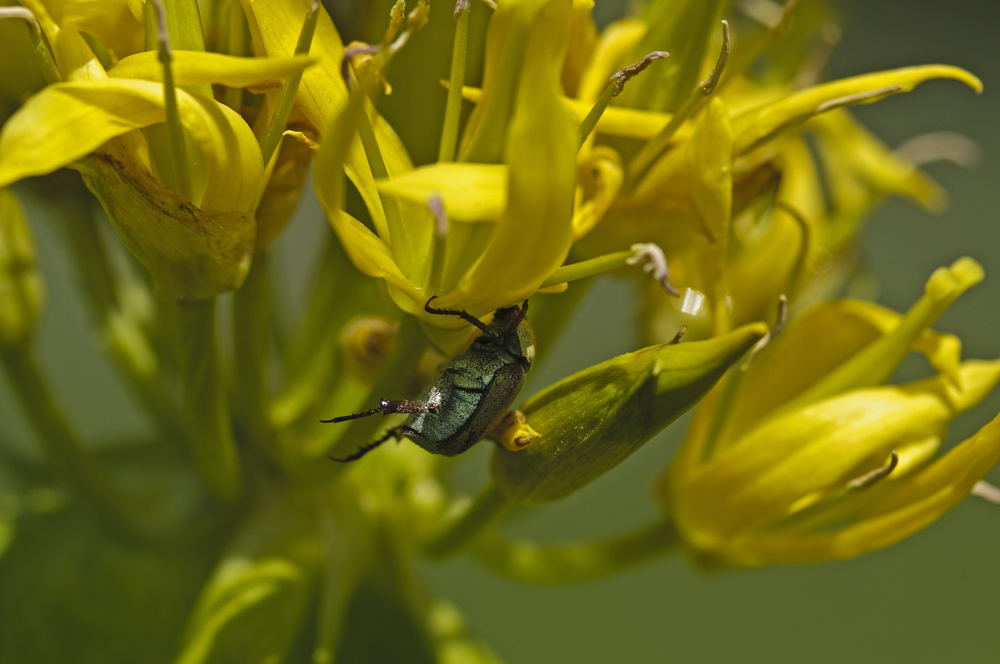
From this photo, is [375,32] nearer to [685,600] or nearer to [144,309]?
[144,309]

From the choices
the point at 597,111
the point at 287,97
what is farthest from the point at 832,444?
the point at 287,97

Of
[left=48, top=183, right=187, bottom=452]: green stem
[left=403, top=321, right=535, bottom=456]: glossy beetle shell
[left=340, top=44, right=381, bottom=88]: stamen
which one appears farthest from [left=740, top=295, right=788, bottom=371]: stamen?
[left=48, top=183, right=187, bottom=452]: green stem

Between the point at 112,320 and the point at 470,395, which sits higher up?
the point at 470,395

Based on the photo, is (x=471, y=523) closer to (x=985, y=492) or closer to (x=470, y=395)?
(x=470, y=395)

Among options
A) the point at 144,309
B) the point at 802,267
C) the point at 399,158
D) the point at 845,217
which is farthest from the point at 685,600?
the point at 399,158

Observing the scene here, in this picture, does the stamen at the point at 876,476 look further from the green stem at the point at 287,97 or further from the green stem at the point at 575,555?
the green stem at the point at 287,97

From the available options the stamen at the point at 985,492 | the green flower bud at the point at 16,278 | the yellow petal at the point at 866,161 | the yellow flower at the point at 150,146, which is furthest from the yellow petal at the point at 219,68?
the yellow petal at the point at 866,161

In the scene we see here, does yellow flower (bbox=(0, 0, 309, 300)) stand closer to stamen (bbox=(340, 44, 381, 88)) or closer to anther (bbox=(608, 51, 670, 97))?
stamen (bbox=(340, 44, 381, 88))
